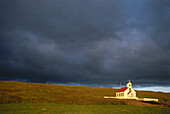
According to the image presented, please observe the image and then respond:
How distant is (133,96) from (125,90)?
4535 millimetres

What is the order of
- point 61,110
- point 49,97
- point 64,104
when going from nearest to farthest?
1. point 61,110
2. point 64,104
3. point 49,97

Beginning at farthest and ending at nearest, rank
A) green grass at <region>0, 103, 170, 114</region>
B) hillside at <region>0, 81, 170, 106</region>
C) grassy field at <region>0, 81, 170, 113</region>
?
hillside at <region>0, 81, 170, 106</region> < grassy field at <region>0, 81, 170, 113</region> < green grass at <region>0, 103, 170, 114</region>

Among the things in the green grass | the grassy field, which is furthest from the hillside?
the green grass

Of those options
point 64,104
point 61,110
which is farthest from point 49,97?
point 61,110

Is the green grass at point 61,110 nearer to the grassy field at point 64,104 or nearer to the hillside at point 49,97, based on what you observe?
the grassy field at point 64,104

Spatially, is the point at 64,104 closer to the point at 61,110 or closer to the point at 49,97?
the point at 61,110

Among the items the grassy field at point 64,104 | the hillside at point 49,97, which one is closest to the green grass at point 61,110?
the grassy field at point 64,104

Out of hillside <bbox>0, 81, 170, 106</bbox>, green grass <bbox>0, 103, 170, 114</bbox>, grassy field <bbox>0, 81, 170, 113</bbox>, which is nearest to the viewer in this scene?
green grass <bbox>0, 103, 170, 114</bbox>

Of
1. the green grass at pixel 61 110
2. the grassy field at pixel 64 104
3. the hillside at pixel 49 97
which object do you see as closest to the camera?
the green grass at pixel 61 110

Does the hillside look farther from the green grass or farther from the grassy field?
the green grass

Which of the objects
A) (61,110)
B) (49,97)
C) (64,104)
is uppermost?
(61,110)

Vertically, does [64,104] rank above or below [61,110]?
below

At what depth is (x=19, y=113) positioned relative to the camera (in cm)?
1894

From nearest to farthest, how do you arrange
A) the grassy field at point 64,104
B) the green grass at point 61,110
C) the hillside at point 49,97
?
the green grass at point 61,110 → the grassy field at point 64,104 → the hillside at point 49,97
